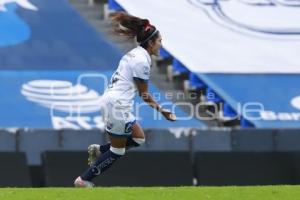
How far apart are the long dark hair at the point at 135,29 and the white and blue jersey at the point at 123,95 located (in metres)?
0.11

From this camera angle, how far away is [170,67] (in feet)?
63.5

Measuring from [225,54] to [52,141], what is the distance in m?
5.84

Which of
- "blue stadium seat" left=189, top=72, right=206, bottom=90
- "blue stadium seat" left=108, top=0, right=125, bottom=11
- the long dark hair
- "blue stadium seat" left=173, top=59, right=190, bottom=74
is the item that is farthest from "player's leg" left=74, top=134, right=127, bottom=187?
"blue stadium seat" left=108, top=0, right=125, bottom=11

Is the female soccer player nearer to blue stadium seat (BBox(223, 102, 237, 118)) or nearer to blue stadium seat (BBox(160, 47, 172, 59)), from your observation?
blue stadium seat (BBox(223, 102, 237, 118))

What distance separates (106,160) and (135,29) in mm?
1369

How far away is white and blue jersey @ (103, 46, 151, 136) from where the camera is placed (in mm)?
8797

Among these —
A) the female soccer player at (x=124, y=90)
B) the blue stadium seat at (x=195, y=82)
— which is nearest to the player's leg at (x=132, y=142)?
the female soccer player at (x=124, y=90)

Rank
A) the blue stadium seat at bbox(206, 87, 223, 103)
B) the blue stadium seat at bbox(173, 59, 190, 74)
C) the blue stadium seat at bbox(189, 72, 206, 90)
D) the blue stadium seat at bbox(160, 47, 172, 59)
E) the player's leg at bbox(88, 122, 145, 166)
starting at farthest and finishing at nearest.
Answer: the blue stadium seat at bbox(160, 47, 172, 59) < the blue stadium seat at bbox(173, 59, 190, 74) < the blue stadium seat at bbox(189, 72, 206, 90) < the blue stadium seat at bbox(206, 87, 223, 103) < the player's leg at bbox(88, 122, 145, 166)

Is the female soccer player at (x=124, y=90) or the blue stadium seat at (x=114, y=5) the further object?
the blue stadium seat at (x=114, y=5)
